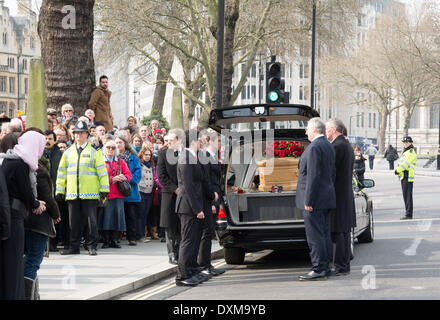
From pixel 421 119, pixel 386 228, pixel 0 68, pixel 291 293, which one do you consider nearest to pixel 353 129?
pixel 421 119

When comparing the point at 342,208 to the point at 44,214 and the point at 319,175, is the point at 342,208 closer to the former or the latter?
the point at 319,175

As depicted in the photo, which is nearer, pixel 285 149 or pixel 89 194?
pixel 285 149

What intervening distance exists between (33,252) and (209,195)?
9.12 feet

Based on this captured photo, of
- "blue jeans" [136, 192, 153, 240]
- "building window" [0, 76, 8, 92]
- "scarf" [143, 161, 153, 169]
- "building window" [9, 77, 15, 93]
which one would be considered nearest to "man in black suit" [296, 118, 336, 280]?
"blue jeans" [136, 192, 153, 240]

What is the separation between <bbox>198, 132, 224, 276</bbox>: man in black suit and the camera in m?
10.1

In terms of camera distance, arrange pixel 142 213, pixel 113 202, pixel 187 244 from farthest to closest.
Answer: pixel 142 213 < pixel 113 202 < pixel 187 244

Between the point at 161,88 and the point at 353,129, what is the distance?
96.8m

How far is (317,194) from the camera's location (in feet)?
33.2

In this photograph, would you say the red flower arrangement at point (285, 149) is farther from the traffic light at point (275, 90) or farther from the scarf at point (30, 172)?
the traffic light at point (275, 90)

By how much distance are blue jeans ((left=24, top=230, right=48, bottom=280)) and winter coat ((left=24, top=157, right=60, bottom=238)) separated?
88 mm

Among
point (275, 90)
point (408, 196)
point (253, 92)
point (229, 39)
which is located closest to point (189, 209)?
point (275, 90)

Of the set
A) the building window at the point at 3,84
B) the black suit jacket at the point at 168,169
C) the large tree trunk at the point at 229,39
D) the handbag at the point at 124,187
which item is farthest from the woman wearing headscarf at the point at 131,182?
the building window at the point at 3,84

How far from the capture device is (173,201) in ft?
36.8
